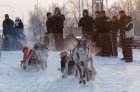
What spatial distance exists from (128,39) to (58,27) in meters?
4.07

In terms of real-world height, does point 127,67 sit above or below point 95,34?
below

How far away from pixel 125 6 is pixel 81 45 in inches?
2847

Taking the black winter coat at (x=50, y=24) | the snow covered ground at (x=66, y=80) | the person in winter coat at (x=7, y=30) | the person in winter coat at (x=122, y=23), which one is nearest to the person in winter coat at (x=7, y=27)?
the person in winter coat at (x=7, y=30)

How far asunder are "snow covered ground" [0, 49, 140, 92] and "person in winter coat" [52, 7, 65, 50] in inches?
99.2

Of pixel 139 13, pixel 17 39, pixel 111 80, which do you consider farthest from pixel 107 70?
pixel 139 13

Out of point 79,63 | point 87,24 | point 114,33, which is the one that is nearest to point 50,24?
point 87,24

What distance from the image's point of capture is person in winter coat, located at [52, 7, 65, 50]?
1969 cm

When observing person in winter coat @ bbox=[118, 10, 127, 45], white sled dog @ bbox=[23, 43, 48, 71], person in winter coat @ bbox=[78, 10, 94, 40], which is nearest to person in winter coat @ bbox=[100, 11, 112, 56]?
person in winter coat @ bbox=[78, 10, 94, 40]

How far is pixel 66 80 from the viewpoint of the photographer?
1242 centimetres

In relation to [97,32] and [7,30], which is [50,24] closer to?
[7,30]

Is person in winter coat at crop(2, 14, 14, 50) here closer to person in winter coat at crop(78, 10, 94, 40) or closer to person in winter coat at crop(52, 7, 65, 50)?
person in winter coat at crop(52, 7, 65, 50)

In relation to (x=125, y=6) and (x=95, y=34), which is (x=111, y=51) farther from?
(x=125, y=6)

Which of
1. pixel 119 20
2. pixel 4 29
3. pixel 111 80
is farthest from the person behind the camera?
pixel 4 29

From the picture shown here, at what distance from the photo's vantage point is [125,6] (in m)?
82.8
